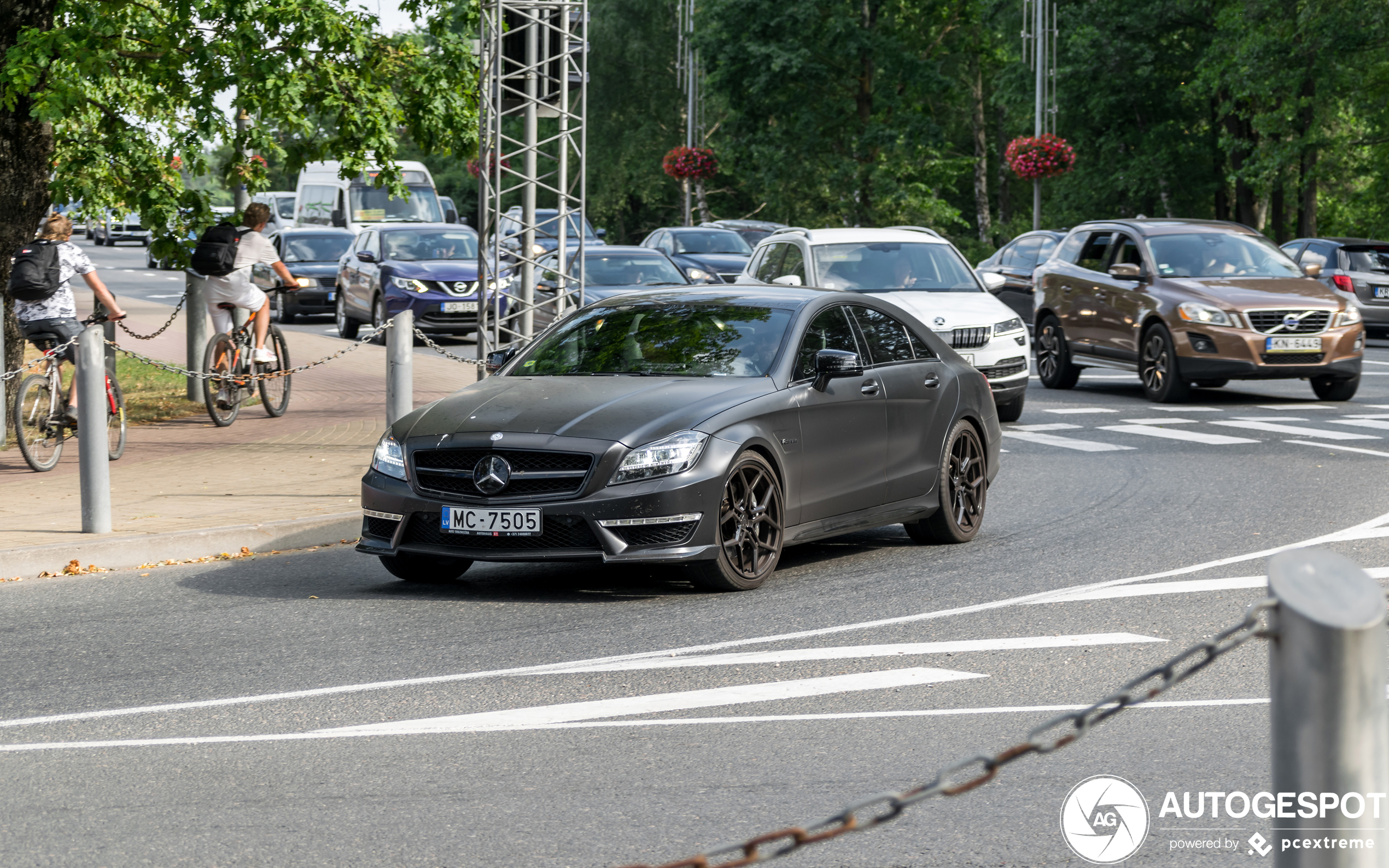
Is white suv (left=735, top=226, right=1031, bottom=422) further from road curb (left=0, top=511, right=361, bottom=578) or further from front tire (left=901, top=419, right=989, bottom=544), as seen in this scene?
road curb (left=0, top=511, right=361, bottom=578)

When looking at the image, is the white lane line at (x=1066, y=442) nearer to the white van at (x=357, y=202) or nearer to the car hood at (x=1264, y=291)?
the car hood at (x=1264, y=291)

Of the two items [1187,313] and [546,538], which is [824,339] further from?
[1187,313]

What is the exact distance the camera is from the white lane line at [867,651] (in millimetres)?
6840

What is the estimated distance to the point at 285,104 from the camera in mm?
13523

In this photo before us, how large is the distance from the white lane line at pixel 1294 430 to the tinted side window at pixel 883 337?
667 centimetres

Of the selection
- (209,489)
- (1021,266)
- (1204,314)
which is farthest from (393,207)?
→ (209,489)

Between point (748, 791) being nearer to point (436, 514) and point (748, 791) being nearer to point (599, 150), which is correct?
point (436, 514)

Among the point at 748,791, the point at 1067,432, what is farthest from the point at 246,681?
the point at 1067,432

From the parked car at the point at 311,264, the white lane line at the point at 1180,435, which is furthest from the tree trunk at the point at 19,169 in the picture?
the parked car at the point at 311,264

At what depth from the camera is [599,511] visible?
314 inches

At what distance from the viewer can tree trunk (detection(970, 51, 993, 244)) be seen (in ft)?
192

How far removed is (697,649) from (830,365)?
2.36 meters

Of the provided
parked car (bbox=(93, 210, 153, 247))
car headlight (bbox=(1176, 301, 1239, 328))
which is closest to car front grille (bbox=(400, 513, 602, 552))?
car headlight (bbox=(1176, 301, 1239, 328))

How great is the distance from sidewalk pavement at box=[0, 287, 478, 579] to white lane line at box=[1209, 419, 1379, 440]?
760cm
